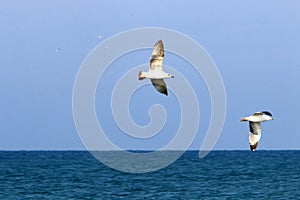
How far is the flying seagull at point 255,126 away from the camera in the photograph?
105 ft

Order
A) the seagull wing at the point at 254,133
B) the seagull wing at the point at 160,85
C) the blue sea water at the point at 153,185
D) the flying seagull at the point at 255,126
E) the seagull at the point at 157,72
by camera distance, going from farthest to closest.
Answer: the blue sea water at the point at 153,185 < the seagull wing at the point at 254,133 < the flying seagull at the point at 255,126 < the seagull wing at the point at 160,85 < the seagull at the point at 157,72

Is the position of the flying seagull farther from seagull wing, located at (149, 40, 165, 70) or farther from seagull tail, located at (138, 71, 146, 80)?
seagull tail, located at (138, 71, 146, 80)

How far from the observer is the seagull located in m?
30.3

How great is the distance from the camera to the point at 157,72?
30.4 m

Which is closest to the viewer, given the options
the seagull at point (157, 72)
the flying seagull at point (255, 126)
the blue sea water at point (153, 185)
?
the seagull at point (157, 72)

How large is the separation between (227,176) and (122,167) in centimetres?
1891

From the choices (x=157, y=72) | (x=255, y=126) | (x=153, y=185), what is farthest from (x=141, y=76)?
(x=153, y=185)

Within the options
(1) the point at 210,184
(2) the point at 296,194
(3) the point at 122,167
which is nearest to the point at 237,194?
(2) the point at 296,194

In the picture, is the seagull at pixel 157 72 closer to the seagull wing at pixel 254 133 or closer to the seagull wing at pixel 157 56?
the seagull wing at pixel 157 56

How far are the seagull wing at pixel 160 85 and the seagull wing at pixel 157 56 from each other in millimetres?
520

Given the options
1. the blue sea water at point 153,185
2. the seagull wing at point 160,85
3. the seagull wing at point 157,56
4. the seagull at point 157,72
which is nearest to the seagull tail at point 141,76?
the seagull at point 157,72

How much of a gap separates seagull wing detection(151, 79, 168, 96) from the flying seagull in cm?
288

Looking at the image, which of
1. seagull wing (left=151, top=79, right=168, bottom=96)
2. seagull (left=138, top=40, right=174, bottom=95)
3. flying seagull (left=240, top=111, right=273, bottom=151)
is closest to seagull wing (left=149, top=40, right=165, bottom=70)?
seagull (left=138, top=40, right=174, bottom=95)

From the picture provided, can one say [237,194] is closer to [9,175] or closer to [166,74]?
[9,175]
